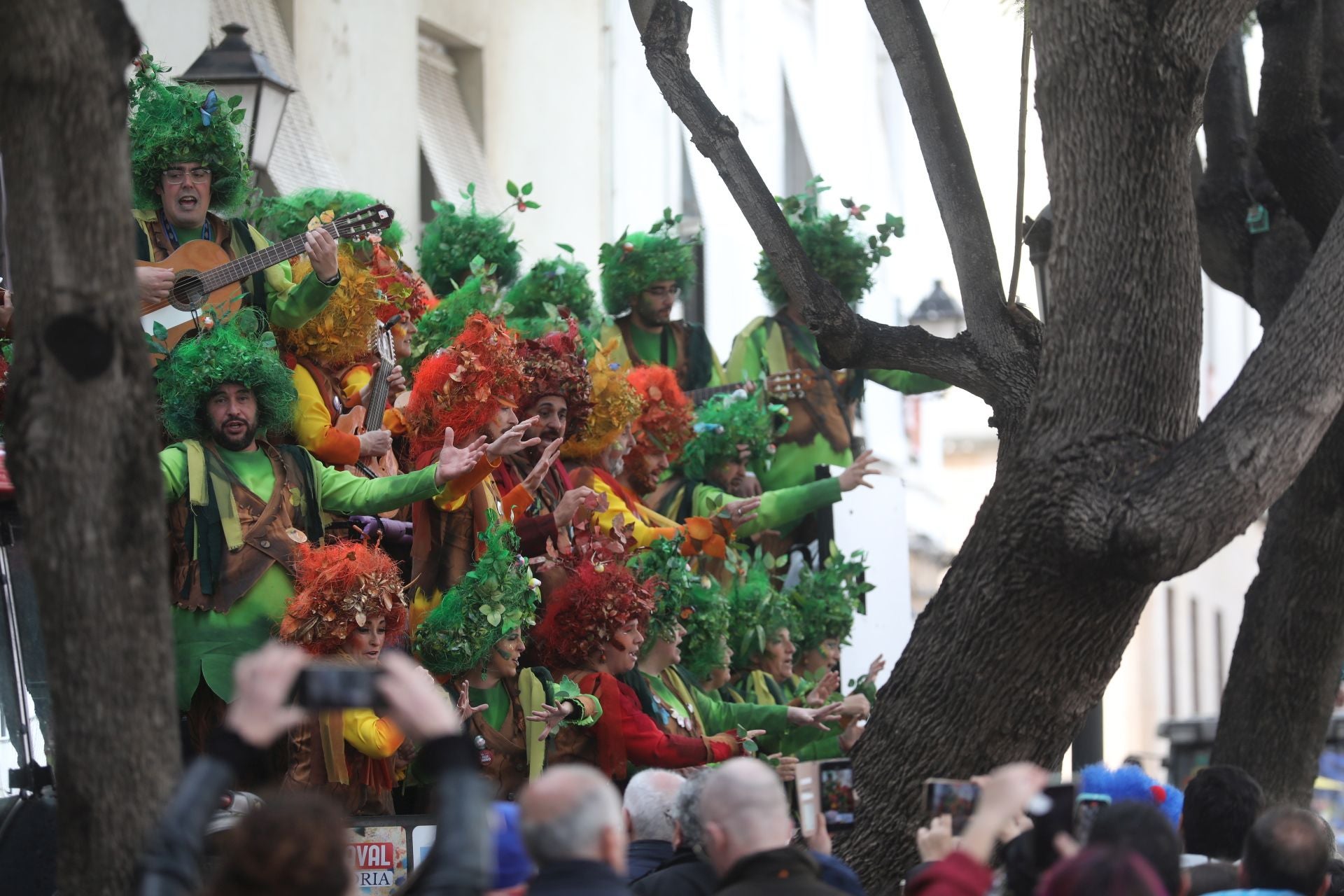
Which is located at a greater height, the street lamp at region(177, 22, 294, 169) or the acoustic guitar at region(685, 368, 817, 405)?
the street lamp at region(177, 22, 294, 169)

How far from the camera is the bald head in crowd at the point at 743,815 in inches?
167

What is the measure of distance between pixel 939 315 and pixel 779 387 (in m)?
4.46

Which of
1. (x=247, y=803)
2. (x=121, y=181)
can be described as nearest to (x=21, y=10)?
(x=121, y=181)

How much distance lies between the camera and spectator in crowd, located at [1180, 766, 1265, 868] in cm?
587

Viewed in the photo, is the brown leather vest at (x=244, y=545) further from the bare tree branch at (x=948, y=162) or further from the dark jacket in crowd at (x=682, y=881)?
the bare tree branch at (x=948, y=162)

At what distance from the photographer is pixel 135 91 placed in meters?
7.53

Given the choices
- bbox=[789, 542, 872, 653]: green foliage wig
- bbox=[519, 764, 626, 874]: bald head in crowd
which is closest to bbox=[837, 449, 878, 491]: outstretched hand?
bbox=[789, 542, 872, 653]: green foliage wig

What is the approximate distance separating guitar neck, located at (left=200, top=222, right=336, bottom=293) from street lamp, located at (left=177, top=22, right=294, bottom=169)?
199cm

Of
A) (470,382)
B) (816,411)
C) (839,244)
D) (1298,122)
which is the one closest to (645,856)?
(470,382)

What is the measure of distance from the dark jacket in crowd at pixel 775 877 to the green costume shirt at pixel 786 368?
231 inches

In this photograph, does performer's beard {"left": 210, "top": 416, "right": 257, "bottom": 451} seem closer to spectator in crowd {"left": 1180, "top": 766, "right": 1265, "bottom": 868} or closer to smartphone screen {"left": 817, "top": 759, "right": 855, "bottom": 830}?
smartphone screen {"left": 817, "top": 759, "right": 855, "bottom": 830}

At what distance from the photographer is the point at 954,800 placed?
4391 millimetres

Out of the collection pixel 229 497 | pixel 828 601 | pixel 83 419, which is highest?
pixel 229 497

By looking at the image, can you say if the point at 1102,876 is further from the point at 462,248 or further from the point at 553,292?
the point at 462,248
